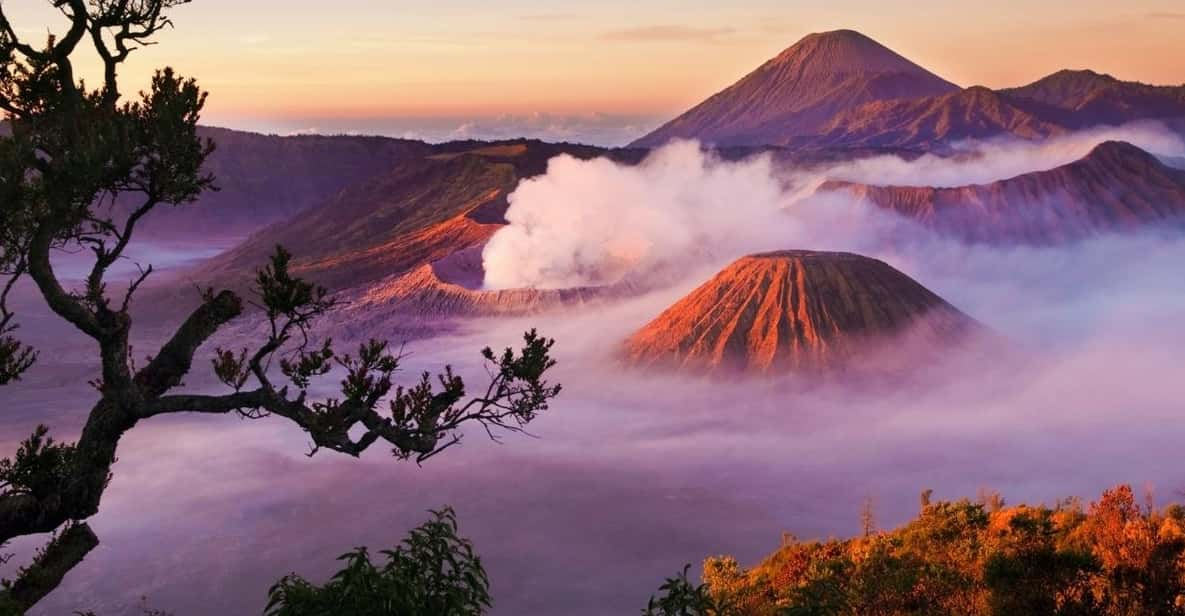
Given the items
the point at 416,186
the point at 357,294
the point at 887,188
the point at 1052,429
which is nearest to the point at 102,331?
the point at 1052,429

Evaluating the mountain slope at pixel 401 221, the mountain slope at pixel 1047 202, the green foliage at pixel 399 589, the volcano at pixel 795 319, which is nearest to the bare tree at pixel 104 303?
the green foliage at pixel 399 589

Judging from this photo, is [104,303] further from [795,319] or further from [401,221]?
[401,221]

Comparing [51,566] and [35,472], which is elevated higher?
[35,472]

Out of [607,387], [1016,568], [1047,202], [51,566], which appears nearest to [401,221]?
[607,387]

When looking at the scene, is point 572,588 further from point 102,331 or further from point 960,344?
point 960,344

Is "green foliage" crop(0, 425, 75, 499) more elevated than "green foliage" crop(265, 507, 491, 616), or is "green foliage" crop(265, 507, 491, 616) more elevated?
"green foliage" crop(0, 425, 75, 499)

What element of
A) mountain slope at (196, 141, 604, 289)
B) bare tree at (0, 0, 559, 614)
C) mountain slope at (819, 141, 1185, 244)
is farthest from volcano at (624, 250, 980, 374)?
bare tree at (0, 0, 559, 614)

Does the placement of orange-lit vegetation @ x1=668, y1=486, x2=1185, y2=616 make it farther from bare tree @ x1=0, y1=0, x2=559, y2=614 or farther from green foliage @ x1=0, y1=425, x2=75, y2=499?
green foliage @ x1=0, y1=425, x2=75, y2=499
